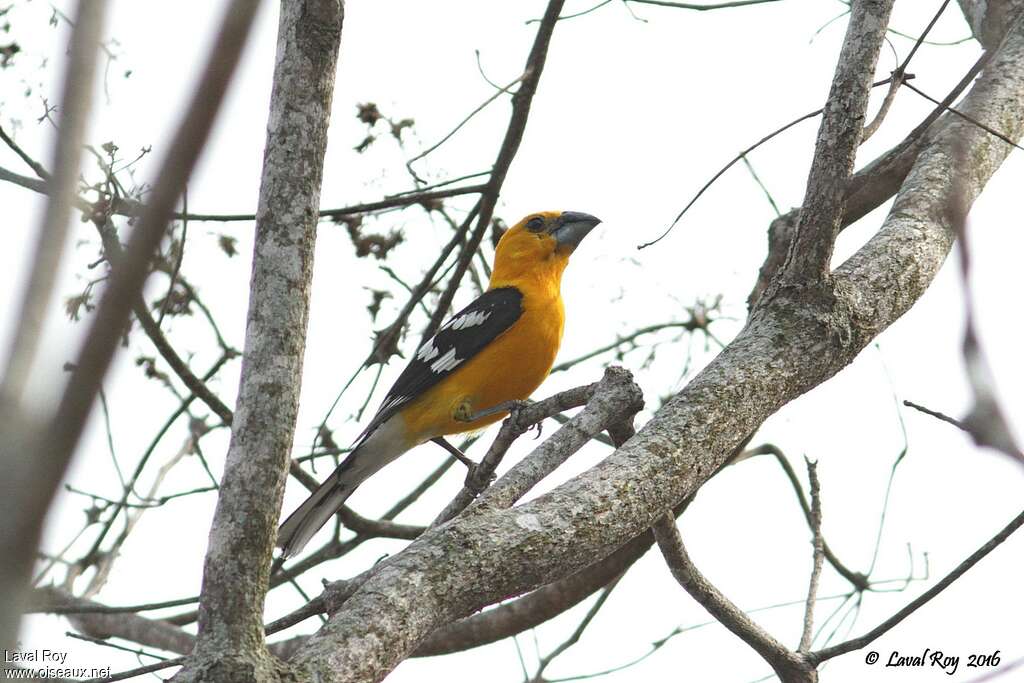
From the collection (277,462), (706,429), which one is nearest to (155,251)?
(277,462)

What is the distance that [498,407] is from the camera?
17.8 feet

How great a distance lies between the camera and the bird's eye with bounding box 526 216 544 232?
22.7 ft

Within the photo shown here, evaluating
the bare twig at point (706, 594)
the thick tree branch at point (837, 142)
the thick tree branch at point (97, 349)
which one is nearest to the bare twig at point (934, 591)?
the bare twig at point (706, 594)

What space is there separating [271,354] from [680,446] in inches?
51.8

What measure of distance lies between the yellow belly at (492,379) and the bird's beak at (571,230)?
83 cm

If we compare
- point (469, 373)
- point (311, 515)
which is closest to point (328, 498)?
point (311, 515)

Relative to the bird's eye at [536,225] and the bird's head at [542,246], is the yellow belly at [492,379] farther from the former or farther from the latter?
the bird's eye at [536,225]

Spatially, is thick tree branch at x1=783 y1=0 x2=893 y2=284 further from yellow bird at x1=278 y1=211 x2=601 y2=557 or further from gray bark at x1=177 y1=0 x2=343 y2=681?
yellow bird at x1=278 y1=211 x2=601 y2=557

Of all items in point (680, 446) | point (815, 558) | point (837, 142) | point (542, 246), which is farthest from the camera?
point (542, 246)

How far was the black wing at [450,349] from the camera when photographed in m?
5.98

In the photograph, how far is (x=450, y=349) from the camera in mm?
6031

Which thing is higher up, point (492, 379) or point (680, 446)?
point (492, 379)

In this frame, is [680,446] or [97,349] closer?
[97,349]

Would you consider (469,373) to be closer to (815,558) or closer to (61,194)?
(815,558)
